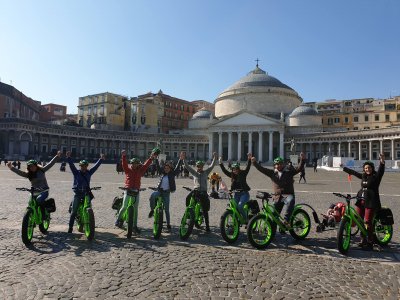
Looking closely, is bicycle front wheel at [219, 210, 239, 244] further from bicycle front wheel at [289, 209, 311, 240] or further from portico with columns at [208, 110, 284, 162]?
portico with columns at [208, 110, 284, 162]

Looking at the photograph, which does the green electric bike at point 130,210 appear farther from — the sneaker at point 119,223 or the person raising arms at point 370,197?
the person raising arms at point 370,197

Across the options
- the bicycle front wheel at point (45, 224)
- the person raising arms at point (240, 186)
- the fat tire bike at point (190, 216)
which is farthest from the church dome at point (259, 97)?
the bicycle front wheel at point (45, 224)

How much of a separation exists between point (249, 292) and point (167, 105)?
3658 inches

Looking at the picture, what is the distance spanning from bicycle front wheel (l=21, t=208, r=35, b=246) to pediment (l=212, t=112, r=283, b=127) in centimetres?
6976

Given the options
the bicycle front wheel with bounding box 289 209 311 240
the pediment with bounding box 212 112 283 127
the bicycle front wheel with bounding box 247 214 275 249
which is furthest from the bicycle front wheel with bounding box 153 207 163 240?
the pediment with bounding box 212 112 283 127

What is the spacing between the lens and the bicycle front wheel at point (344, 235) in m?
6.64

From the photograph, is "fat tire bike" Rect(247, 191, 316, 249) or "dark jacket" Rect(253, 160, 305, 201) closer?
"fat tire bike" Rect(247, 191, 316, 249)

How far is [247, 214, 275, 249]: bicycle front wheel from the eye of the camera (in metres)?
7.01

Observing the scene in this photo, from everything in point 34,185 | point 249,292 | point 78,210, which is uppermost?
point 34,185

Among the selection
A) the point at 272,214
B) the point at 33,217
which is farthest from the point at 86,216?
the point at 272,214

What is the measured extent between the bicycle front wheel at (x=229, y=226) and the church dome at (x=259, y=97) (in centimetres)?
7981

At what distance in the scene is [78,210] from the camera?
8008mm

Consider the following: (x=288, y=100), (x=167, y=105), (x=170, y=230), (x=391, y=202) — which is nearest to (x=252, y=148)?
(x=288, y=100)

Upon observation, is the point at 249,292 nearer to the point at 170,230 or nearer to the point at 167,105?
the point at 170,230
